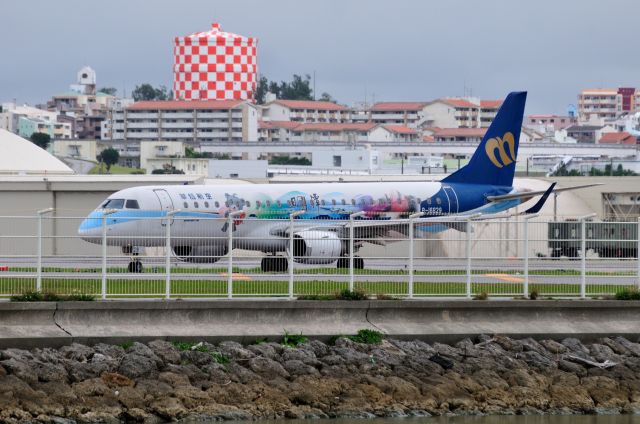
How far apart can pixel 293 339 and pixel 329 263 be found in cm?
Result: 345

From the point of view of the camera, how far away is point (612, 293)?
28.3m

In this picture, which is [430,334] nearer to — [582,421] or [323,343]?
[323,343]

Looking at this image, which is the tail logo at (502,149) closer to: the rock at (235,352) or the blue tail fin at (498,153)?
the blue tail fin at (498,153)

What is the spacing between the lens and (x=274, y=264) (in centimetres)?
2731

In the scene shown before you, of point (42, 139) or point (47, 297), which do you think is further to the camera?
point (42, 139)

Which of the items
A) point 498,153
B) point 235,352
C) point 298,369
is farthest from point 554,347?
point 498,153

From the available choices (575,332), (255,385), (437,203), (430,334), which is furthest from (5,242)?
(437,203)

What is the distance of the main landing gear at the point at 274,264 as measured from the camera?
2730 cm

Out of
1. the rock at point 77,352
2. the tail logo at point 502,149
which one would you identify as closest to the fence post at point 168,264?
the rock at point 77,352

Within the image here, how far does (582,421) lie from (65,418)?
→ 8.23 metres

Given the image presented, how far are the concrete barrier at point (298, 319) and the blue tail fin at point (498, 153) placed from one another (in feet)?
67.7

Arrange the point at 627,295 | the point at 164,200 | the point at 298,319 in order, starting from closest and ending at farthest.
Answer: the point at 298,319
the point at 627,295
the point at 164,200

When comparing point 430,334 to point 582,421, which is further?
point 430,334

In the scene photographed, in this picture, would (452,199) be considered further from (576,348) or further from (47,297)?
(47,297)
